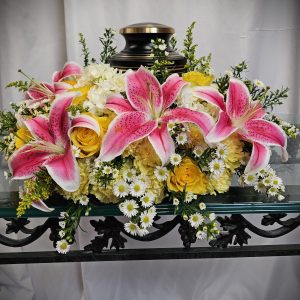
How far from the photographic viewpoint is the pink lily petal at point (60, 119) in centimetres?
75

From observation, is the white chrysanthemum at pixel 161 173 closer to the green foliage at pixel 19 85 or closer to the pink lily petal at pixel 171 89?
the pink lily petal at pixel 171 89

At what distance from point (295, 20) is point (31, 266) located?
1156 mm

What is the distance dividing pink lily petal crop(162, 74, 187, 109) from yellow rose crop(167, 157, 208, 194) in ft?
0.33

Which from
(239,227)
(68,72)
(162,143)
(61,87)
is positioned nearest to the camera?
(162,143)

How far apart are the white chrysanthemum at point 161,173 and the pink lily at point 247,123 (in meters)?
0.11

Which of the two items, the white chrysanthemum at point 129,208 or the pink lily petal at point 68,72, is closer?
the white chrysanthemum at point 129,208

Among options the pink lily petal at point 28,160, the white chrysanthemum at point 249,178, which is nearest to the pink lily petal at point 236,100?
the white chrysanthemum at point 249,178

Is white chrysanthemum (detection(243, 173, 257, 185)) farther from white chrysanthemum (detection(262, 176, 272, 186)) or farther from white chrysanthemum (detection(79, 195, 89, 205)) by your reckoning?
white chrysanthemum (detection(79, 195, 89, 205))

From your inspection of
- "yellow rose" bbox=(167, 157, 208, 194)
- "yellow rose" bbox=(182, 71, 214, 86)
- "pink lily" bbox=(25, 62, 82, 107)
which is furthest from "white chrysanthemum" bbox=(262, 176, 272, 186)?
"pink lily" bbox=(25, 62, 82, 107)

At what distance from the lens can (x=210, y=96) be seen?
784 mm

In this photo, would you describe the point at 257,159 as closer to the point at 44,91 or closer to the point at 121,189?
the point at 121,189

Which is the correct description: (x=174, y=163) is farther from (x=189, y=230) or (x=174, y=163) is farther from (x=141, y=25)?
(x=141, y=25)

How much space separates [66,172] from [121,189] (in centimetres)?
9

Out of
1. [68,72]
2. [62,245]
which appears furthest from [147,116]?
[68,72]
